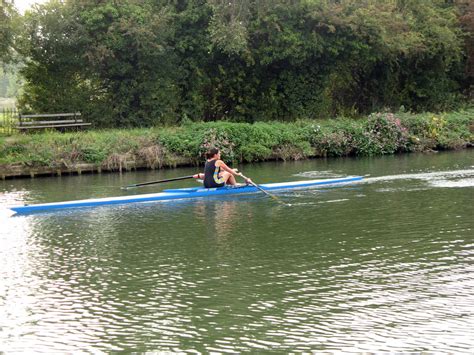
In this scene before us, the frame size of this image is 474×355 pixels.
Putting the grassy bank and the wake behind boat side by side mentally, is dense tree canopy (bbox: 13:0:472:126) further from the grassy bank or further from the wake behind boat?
the wake behind boat

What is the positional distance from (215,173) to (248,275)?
791 centimetres

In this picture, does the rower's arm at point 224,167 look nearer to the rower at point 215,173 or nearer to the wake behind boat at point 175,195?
the rower at point 215,173

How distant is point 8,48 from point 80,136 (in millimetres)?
5384

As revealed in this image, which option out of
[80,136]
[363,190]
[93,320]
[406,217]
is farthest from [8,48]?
[93,320]

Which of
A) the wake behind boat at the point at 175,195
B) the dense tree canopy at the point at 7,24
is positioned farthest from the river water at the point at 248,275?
the dense tree canopy at the point at 7,24

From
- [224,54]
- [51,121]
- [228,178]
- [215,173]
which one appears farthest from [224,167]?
[224,54]

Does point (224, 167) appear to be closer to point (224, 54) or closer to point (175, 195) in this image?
point (175, 195)

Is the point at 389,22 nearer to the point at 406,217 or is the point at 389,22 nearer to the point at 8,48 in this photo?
the point at 8,48

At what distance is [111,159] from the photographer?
24672 mm

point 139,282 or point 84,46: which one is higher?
point 84,46

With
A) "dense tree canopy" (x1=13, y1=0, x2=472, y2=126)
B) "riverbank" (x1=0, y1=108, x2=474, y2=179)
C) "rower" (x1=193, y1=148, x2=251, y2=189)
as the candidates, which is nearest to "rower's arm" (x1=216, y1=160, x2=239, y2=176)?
"rower" (x1=193, y1=148, x2=251, y2=189)

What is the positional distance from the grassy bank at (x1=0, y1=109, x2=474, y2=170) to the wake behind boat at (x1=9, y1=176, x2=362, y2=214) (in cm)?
819

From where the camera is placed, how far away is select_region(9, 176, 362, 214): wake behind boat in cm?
1568

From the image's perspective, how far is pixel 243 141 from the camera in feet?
89.0
